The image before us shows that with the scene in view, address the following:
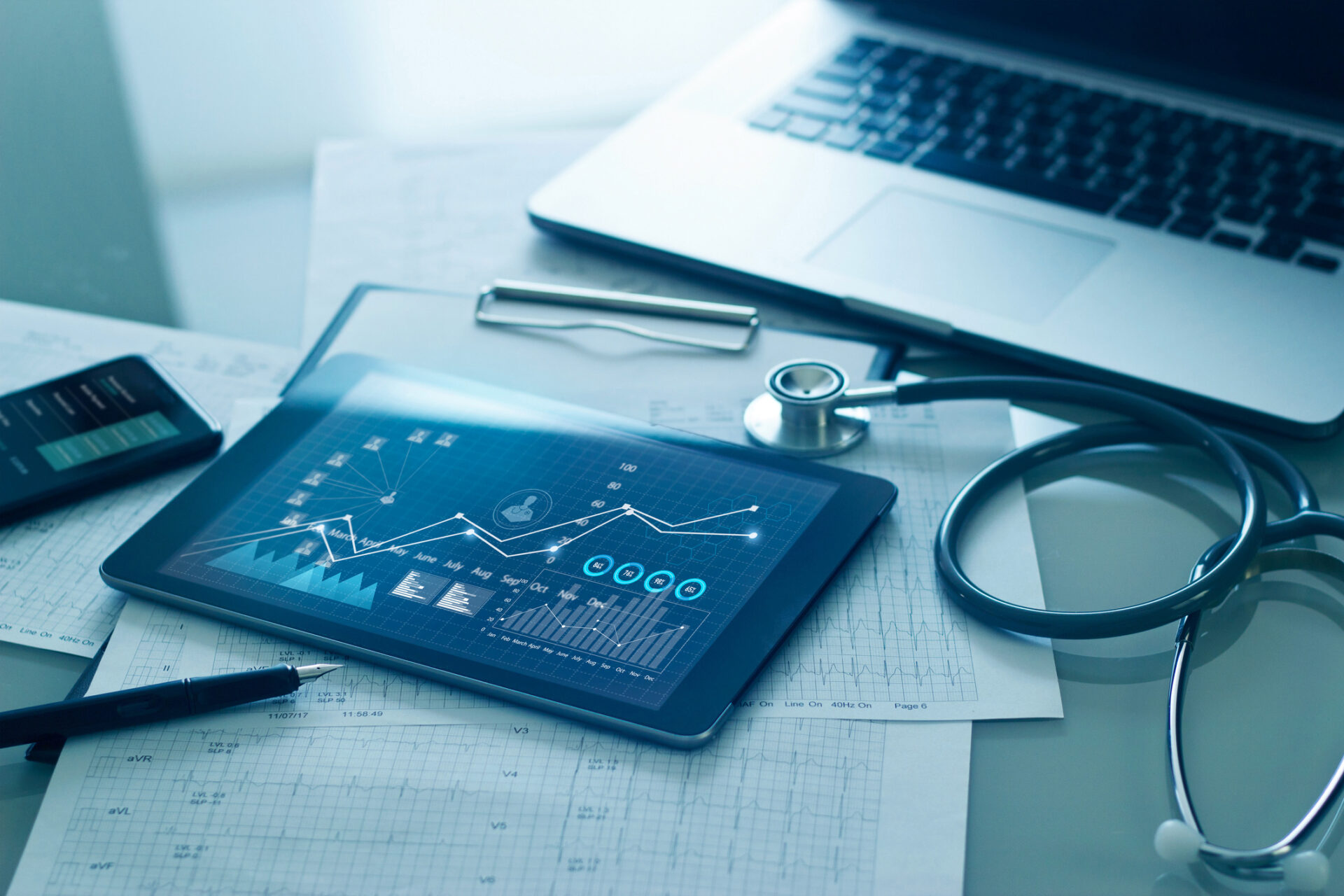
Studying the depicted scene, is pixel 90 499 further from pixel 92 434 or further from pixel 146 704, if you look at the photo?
pixel 146 704

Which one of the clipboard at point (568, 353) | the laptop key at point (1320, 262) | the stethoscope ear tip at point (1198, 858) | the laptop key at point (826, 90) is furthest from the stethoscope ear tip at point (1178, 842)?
the laptop key at point (826, 90)

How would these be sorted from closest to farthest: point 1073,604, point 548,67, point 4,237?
point 1073,604, point 4,237, point 548,67

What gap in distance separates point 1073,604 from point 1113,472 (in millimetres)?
137

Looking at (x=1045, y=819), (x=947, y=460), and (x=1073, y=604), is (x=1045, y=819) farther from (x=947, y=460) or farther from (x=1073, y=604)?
(x=947, y=460)

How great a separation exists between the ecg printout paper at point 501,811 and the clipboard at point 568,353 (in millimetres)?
328

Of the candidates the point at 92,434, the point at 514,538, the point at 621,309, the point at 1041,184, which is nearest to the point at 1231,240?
the point at 1041,184

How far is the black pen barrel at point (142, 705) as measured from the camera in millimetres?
620

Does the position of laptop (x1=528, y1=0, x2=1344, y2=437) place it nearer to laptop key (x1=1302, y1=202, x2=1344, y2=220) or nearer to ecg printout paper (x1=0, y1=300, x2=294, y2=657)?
laptop key (x1=1302, y1=202, x2=1344, y2=220)

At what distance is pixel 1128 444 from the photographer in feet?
2.67

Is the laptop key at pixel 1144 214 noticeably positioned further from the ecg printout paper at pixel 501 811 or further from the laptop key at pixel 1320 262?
the ecg printout paper at pixel 501 811

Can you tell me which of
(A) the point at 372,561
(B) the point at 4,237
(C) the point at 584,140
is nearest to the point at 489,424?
(A) the point at 372,561

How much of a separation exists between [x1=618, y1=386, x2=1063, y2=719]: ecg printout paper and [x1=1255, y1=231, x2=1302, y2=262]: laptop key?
273mm

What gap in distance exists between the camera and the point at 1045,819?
0.60 meters

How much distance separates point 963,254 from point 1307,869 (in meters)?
0.53
